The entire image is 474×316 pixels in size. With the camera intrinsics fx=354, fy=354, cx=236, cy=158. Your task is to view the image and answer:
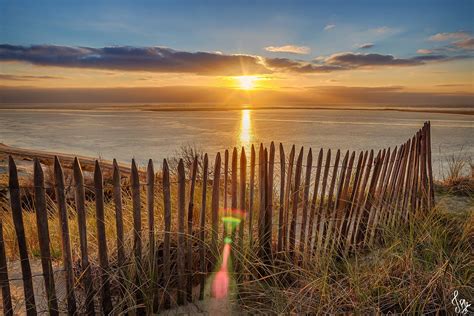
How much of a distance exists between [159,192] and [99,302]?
274 cm

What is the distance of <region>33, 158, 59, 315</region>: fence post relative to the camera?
241 cm

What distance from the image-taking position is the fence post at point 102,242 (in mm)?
2621

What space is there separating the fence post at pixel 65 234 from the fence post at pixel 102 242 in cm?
21

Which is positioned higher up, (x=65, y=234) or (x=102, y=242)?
(x=65, y=234)

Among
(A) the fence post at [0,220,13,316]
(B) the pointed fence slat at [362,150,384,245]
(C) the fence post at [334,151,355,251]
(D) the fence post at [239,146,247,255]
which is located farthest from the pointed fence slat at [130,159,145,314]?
(B) the pointed fence slat at [362,150,384,245]

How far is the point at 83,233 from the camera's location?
8.73ft

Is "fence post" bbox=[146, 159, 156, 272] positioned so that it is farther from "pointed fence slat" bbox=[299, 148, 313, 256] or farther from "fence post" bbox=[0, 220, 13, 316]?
"pointed fence slat" bbox=[299, 148, 313, 256]

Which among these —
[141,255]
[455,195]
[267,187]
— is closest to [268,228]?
[267,187]

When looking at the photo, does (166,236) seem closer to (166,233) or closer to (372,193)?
(166,233)

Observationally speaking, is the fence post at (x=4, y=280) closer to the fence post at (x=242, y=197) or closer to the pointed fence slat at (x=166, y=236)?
the pointed fence slat at (x=166, y=236)

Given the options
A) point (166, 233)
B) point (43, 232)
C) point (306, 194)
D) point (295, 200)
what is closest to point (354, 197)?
point (306, 194)

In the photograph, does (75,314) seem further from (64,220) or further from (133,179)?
(133,179)

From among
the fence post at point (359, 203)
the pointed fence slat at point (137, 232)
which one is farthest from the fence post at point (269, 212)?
the pointed fence slat at point (137, 232)

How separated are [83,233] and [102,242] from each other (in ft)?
0.55
